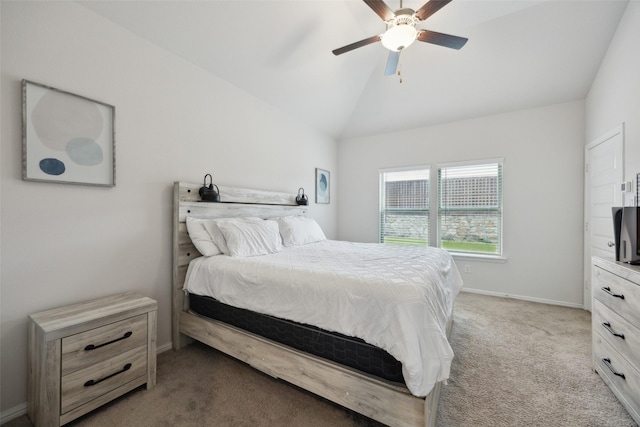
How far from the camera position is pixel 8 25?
1.57 meters

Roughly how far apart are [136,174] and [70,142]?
0.46m

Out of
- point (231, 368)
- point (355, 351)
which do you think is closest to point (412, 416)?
point (355, 351)

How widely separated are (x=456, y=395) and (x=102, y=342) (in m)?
2.36

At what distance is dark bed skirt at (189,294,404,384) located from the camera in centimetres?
144

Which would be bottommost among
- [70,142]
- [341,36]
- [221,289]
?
[221,289]

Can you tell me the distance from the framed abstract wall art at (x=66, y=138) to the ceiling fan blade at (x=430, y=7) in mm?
2530

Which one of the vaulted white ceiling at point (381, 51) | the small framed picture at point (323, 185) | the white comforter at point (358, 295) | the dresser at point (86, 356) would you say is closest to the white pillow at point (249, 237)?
the white comforter at point (358, 295)

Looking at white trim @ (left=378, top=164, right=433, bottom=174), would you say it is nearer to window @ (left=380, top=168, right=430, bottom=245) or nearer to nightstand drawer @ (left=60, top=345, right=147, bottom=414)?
window @ (left=380, top=168, right=430, bottom=245)

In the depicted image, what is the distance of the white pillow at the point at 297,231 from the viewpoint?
10.4 feet

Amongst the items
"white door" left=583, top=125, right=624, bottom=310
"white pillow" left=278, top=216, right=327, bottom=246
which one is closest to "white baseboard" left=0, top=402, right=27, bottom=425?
"white pillow" left=278, top=216, right=327, bottom=246

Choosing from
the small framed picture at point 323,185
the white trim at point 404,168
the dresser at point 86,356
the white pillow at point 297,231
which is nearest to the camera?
the dresser at point 86,356

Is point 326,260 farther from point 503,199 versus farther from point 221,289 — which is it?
point 503,199

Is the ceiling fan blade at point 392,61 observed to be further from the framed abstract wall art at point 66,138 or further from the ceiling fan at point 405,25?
the framed abstract wall art at point 66,138

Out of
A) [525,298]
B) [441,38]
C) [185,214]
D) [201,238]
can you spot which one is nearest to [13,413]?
[201,238]
